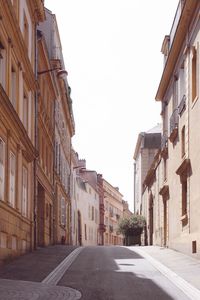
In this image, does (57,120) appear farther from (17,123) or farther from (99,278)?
(99,278)

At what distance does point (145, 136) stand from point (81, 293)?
49.5 meters

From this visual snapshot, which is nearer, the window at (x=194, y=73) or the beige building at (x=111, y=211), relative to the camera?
the window at (x=194, y=73)

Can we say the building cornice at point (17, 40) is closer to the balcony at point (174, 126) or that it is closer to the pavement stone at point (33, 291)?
the balcony at point (174, 126)

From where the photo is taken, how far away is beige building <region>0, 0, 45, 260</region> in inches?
763

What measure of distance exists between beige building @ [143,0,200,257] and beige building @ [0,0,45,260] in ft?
19.2

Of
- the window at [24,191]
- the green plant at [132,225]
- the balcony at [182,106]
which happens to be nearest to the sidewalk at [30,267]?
the window at [24,191]

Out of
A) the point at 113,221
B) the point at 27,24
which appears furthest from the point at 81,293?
the point at 113,221

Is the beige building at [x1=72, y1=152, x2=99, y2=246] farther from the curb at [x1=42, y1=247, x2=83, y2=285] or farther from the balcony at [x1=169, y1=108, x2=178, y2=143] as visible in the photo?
the curb at [x1=42, y1=247, x2=83, y2=285]

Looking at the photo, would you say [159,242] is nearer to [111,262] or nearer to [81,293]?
[111,262]

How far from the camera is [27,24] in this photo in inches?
1021

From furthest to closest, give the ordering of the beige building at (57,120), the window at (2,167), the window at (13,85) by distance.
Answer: the beige building at (57,120)
the window at (13,85)
the window at (2,167)

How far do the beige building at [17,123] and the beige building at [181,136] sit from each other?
230 inches

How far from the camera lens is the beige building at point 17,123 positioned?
19.4 meters

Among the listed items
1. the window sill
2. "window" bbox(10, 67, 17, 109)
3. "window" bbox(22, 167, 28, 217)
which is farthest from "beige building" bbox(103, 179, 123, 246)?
"window" bbox(10, 67, 17, 109)
